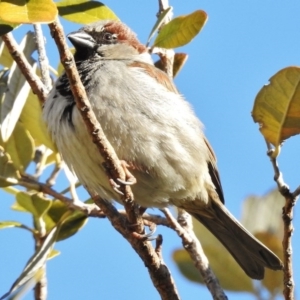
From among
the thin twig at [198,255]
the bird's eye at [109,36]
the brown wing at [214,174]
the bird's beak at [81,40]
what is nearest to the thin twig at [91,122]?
the thin twig at [198,255]

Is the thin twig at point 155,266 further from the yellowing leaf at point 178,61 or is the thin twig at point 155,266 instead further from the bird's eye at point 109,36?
the bird's eye at point 109,36

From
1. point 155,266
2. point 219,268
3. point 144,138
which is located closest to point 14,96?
point 144,138

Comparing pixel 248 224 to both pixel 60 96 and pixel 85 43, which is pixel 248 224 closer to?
pixel 60 96

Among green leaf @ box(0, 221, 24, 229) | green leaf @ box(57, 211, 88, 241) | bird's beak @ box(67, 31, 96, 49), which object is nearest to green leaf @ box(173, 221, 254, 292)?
green leaf @ box(57, 211, 88, 241)

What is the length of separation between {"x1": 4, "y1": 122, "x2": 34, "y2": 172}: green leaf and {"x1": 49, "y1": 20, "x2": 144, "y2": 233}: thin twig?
2.12 feet

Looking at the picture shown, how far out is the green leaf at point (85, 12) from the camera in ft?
9.48

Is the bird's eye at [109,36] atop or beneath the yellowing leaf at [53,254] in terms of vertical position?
atop

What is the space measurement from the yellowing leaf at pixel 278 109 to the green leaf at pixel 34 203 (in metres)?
1.02

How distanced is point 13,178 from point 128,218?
1.92 ft

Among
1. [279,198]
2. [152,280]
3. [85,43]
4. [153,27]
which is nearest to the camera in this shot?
[279,198]

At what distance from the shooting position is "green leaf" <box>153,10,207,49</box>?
269 cm

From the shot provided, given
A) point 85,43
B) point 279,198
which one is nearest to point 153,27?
point 85,43

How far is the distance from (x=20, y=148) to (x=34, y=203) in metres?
0.32

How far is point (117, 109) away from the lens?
294 cm
